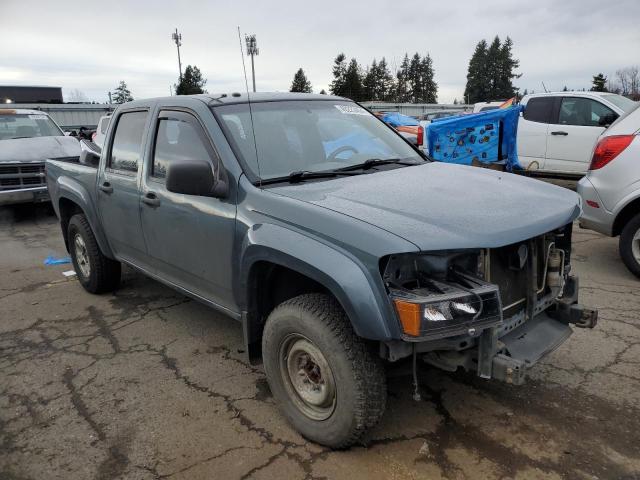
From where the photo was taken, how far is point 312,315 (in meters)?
2.57

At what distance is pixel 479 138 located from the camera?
859cm

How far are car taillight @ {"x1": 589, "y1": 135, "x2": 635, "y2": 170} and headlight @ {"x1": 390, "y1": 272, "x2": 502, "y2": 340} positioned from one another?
3613mm

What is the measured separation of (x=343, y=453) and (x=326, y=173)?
1602 mm

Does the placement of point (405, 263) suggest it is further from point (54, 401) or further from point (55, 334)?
point (55, 334)

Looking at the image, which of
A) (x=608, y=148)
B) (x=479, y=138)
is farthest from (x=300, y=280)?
(x=479, y=138)

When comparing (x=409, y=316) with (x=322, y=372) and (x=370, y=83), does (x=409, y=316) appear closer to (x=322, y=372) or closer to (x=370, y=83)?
(x=322, y=372)

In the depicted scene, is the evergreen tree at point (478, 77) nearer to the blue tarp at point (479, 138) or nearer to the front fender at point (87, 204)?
the blue tarp at point (479, 138)

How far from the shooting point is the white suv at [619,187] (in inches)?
196

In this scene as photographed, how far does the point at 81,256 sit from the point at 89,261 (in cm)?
35

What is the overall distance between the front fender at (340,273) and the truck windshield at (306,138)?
54 cm

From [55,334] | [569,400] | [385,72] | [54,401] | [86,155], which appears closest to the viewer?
[569,400]

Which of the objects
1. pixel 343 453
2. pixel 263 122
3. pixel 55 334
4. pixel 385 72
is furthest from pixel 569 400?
pixel 385 72

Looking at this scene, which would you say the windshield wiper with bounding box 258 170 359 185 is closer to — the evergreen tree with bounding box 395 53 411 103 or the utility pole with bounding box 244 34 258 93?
the utility pole with bounding box 244 34 258 93

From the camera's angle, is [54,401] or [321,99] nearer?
[54,401]
